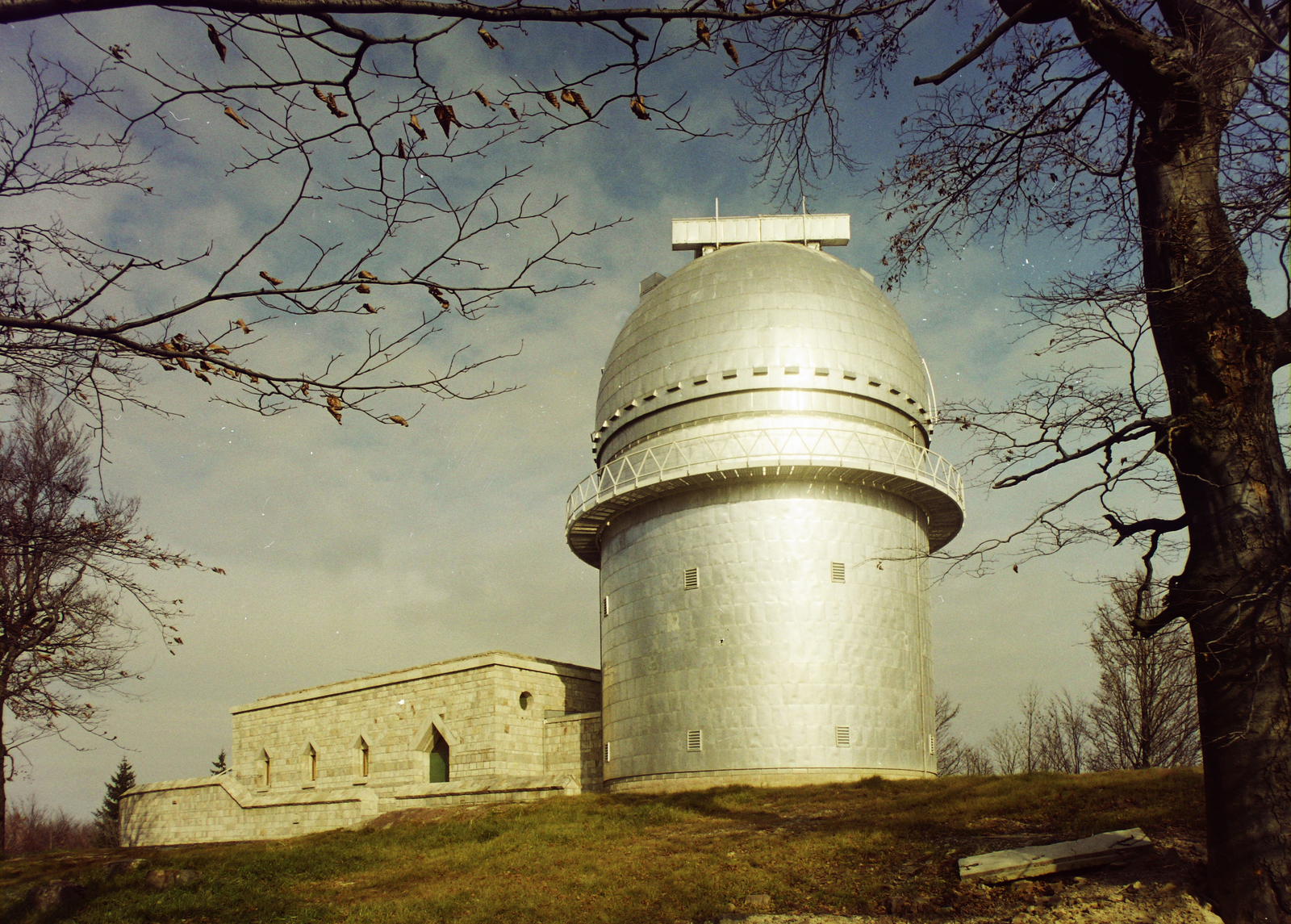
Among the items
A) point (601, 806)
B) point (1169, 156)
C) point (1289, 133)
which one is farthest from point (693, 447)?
point (1289, 133)

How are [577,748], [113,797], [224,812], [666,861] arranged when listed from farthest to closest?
[113,797] < [224,812] < [577,748] < [666,861]

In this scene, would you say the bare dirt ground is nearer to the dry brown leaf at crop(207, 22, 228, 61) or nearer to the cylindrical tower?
the dry brown leaf at crop(207, 22, 228, 61)

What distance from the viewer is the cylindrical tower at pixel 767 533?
924 inches

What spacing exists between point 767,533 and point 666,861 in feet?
38.1

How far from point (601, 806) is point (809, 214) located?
70.3ft

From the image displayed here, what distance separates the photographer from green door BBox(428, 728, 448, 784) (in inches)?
1200

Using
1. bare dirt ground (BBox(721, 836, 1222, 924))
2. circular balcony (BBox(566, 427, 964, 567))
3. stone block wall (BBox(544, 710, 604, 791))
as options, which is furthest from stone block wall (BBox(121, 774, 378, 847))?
bare dirt ground (BBox(721, 836, 1222, 924))

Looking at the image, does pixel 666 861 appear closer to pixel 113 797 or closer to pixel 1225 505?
pixel 1225 505

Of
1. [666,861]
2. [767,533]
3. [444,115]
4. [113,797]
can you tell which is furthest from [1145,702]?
[113,797]

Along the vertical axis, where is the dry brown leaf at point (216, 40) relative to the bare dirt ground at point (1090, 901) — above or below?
above

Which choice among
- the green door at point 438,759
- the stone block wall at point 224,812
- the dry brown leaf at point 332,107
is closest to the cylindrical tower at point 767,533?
the green door at point 438,759

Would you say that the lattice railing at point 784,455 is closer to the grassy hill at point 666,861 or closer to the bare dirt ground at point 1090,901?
the grassy hill at point 666,861

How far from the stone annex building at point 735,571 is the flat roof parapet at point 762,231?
4.47ft

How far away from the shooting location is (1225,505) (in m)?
7.64
